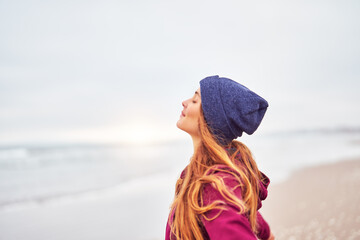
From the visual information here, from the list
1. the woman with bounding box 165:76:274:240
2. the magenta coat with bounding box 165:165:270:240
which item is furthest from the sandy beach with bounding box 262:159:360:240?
the magenta coat with bounding box 165:165:270:240

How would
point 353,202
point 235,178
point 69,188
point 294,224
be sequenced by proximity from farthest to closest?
point 69,188 → point 353,202 → point 294,224 → point 235,178

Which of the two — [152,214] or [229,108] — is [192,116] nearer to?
[229,108]

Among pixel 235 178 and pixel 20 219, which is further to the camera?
pixel 20 219

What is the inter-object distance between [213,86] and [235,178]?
0.56 meters

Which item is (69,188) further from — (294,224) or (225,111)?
(225,111)

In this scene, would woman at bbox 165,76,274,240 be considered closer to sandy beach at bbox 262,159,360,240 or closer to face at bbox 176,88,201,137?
face at bbox 176,88,201,137

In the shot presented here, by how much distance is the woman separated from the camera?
141cm

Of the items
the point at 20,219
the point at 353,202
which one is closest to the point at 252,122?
the point at 353,202

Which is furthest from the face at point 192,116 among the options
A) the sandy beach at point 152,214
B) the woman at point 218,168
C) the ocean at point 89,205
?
the ocean at point 89,205

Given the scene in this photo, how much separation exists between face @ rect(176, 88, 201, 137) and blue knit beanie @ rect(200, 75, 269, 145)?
74mm

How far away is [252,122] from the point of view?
173 centimetres

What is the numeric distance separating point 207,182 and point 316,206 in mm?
5549

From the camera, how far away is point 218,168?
1601 millimetres

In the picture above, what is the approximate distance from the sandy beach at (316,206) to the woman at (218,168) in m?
3.39
